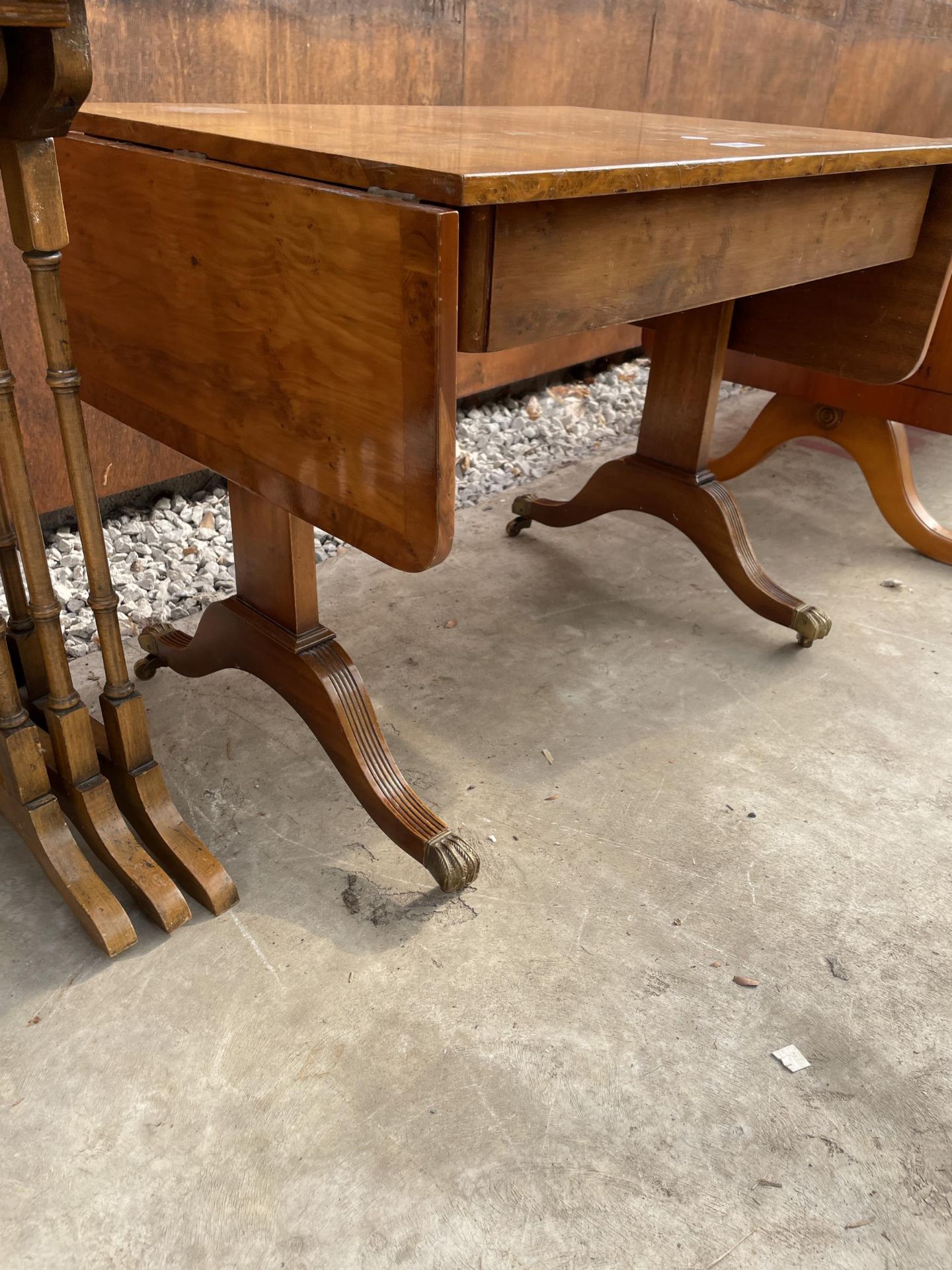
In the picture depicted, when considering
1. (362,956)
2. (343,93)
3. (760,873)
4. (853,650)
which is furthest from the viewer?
(343,93)

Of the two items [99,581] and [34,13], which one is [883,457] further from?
[34,13]

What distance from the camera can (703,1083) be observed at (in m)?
1.06

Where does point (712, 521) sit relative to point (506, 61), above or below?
below

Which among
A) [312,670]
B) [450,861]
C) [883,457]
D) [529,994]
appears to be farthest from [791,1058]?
[883,457]

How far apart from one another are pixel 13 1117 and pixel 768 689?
1.30m

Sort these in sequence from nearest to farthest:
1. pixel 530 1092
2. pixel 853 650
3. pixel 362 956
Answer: pixel 530 1092 < pixel 362 956 < pixel 853 650

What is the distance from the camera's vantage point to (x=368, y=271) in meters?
0.92

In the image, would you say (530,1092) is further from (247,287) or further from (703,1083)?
(247,287)

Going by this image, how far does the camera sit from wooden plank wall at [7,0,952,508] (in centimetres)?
182

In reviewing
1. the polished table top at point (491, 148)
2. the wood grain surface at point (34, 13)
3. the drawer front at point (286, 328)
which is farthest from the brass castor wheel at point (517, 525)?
the wood grain surface at point (34, 13)

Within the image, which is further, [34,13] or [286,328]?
[286,328]

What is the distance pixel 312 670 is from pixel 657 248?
2.22ft

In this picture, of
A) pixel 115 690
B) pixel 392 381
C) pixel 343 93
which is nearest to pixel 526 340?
pixel 392 381

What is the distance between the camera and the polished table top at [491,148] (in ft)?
2.96
